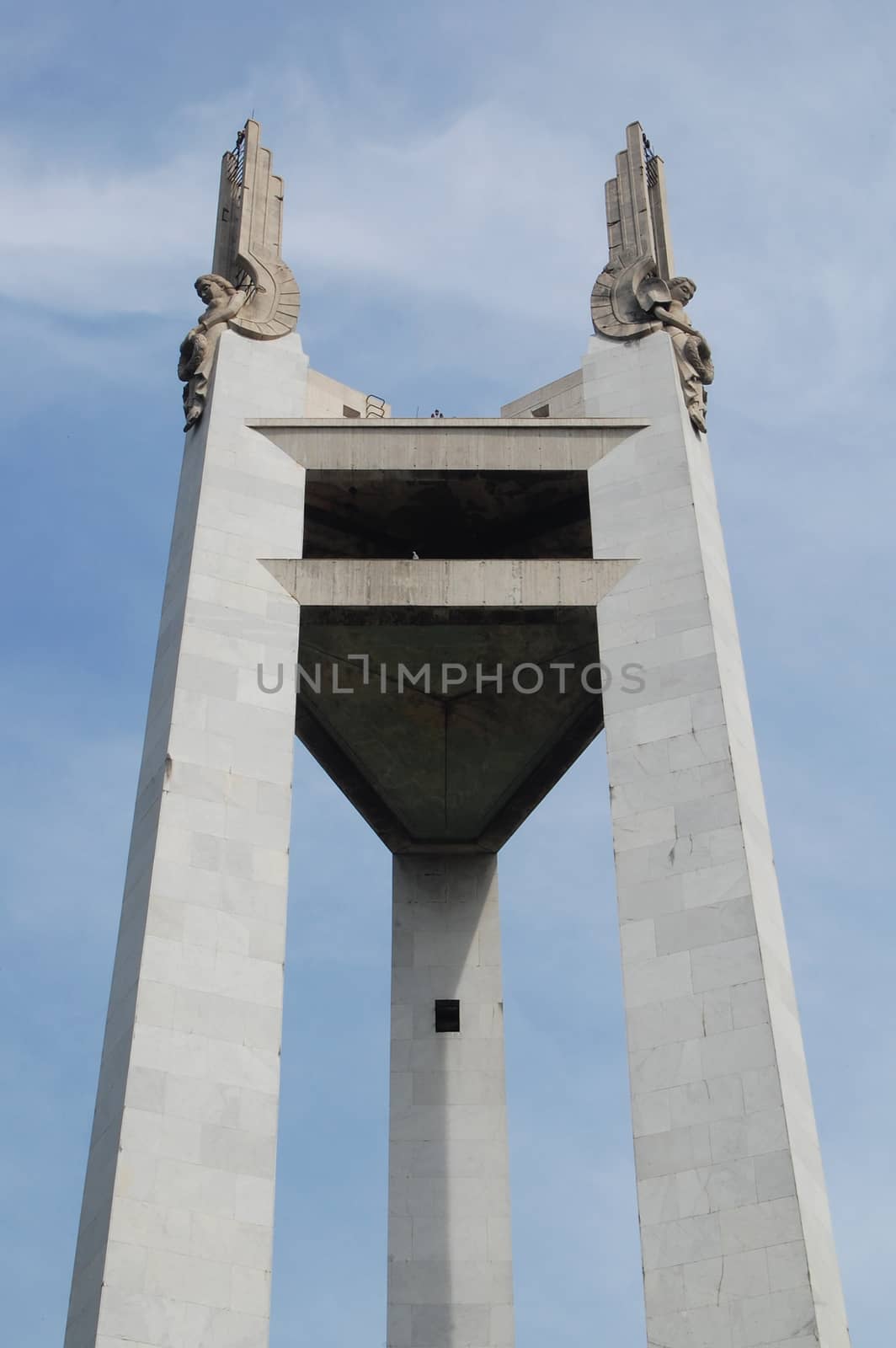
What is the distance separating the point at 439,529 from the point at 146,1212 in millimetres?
13507

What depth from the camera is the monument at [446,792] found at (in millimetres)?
20844

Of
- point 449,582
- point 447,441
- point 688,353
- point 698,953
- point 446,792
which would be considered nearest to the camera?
point 698,953

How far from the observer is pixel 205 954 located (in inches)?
898

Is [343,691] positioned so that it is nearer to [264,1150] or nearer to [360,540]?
[360,540]

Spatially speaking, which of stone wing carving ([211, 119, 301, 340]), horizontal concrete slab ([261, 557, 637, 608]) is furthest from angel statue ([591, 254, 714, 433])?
stone wing carving ([211, 119, 301, 340])

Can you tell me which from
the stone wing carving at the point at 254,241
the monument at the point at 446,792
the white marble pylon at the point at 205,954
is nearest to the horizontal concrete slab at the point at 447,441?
the monument at the point at 446,792

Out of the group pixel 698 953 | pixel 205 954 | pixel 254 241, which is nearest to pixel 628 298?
pixel 254 241

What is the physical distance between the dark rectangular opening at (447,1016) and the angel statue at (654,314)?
408 inches

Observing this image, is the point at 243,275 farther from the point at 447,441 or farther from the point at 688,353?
the point at 688,353

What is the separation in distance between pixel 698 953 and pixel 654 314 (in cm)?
1156

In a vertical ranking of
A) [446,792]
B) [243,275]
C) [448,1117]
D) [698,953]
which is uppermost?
[243,275]

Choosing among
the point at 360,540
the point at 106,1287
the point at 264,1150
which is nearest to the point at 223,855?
the point at 264,1150

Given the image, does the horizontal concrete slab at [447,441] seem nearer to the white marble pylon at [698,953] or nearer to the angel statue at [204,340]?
the white marble pylon at [698,953]

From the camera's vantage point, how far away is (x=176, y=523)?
93.7 feet
